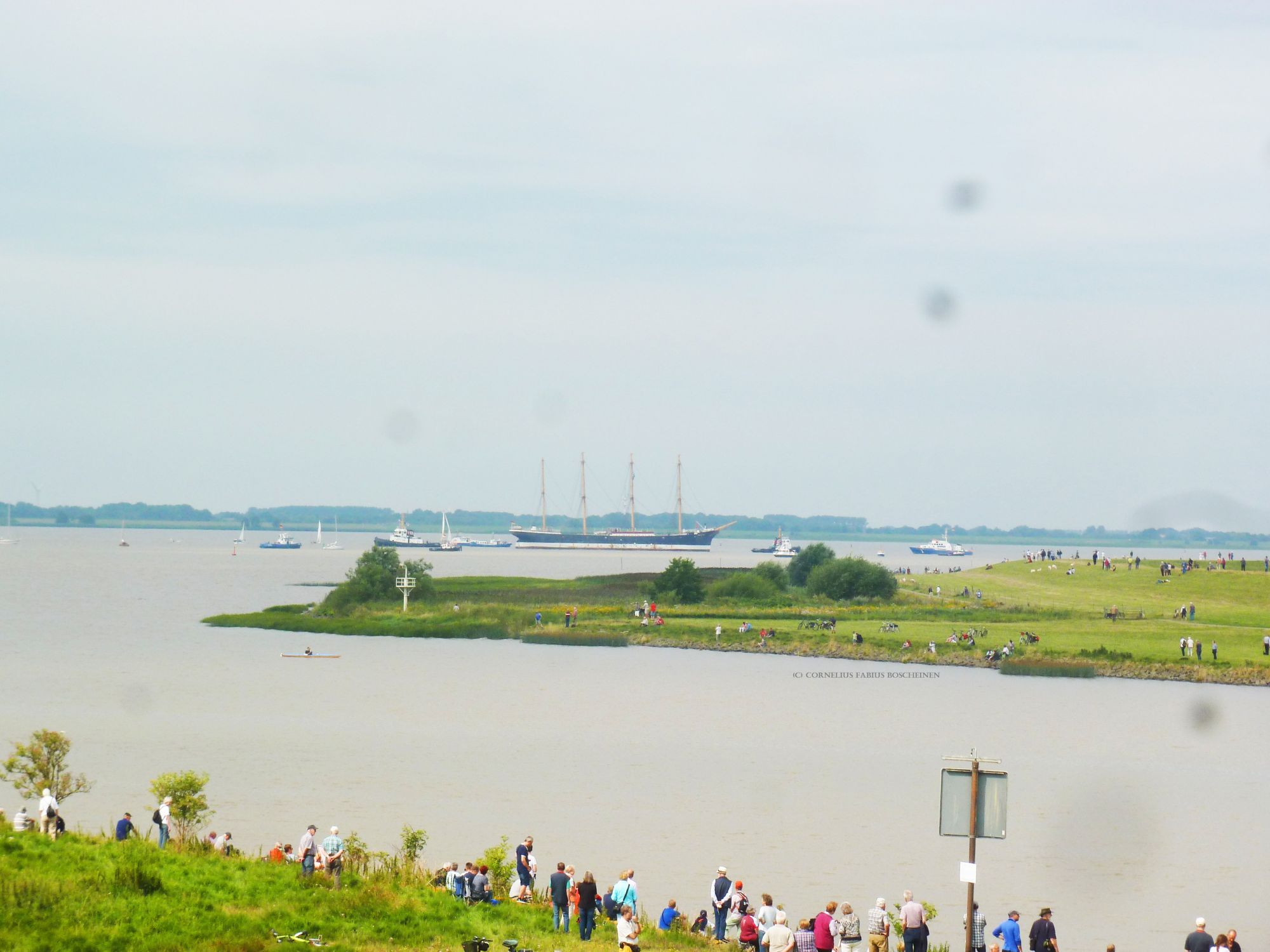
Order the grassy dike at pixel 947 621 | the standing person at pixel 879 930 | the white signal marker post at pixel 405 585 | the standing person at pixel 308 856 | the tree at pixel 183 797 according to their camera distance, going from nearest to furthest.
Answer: the standing person at pixel 879 930 < the standing person at pixel 308 856 < the tree at pixel 183 797 < the grassy dike at pixel 947 621 < the white signal marker post at pixel 405 585

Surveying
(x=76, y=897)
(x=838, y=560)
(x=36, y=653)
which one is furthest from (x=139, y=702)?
(x=838, y=560)

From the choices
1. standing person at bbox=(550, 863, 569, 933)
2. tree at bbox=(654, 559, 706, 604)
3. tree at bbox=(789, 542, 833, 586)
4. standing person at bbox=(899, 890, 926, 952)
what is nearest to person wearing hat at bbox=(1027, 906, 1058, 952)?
standing person at bbox=(899, 890, 926, 952)

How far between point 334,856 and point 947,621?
69352mm

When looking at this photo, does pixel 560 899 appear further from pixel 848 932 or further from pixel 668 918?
pixel 848 932

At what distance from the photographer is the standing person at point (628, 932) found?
1931cm

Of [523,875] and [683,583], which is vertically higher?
[683,583]

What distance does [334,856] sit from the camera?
21.6 meters

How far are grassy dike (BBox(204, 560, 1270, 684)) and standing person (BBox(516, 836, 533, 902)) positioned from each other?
158 feet

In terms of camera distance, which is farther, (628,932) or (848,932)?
(848,932)

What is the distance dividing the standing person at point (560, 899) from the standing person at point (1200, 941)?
29.8ft

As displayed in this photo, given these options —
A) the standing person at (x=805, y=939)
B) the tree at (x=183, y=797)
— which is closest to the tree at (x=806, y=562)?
the tree at (x=183, y=797)

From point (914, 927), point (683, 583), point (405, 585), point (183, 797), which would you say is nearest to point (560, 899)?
point (914, 927)

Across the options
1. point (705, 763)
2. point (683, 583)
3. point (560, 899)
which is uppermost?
point (683, 583)

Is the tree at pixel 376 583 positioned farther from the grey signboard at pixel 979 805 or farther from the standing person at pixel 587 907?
the grey signboard at pixel 979 805
